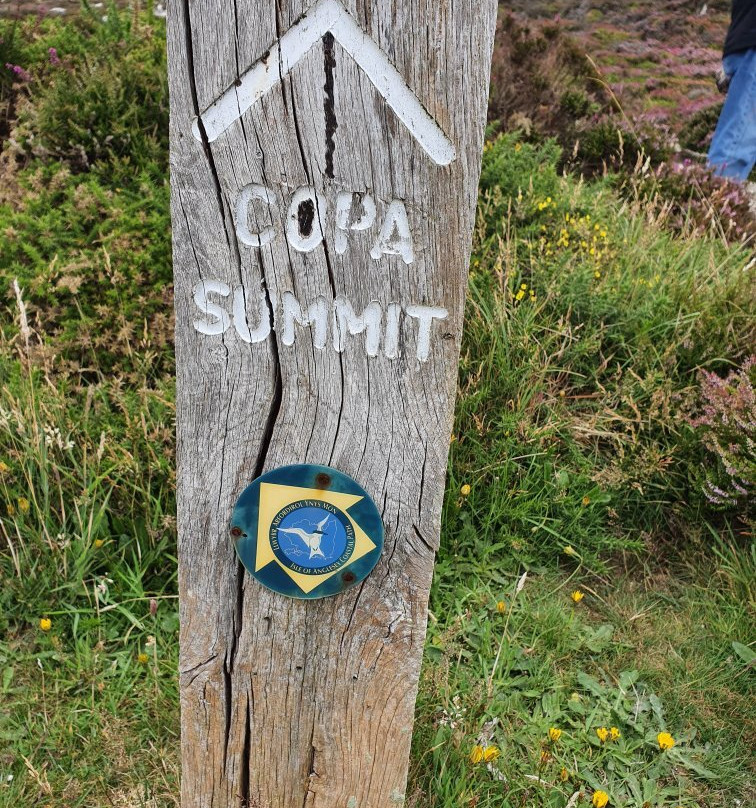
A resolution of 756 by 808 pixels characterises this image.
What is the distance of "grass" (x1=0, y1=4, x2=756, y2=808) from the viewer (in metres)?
2.18

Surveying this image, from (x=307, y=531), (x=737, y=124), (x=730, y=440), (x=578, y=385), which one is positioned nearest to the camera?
(x=307, y=531)

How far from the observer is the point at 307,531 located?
4.81 feet

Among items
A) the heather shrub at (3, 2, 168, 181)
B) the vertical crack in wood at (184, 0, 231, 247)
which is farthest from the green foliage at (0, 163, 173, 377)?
the vertical crack in wood at (184, 0, 231, 247)

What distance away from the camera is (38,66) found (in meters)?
4.19

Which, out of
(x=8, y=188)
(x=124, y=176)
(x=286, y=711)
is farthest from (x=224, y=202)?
(x=8, y=188)

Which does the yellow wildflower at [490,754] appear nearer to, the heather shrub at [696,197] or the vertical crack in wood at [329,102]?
the vertical crack in wood at [329,102]

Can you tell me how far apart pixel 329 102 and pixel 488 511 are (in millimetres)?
Result: 1912

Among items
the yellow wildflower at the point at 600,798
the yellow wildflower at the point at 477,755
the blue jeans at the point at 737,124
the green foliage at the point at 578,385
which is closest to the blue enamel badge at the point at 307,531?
the yellow wildflower at the point at 477,755

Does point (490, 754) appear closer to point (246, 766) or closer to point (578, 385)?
point (246, 766)

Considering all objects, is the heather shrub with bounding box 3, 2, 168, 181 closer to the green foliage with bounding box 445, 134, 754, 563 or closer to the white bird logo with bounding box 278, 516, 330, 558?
the green foliage with bounding box 445, 134, 754, 563

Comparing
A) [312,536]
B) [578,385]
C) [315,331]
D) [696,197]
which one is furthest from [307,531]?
[696,197]

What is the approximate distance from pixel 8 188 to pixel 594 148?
3.87 m

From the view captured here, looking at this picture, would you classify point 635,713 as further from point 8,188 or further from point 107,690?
point 8,188

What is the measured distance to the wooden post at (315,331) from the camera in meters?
1.15
